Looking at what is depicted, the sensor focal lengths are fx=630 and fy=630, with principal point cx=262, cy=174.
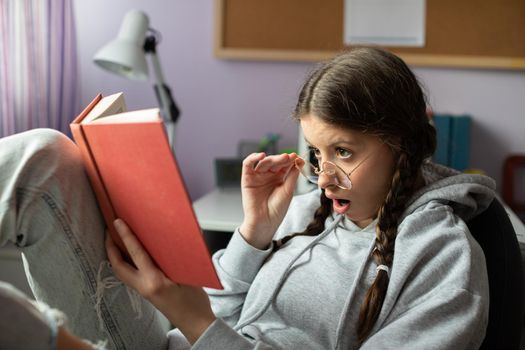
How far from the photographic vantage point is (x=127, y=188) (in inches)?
32.5

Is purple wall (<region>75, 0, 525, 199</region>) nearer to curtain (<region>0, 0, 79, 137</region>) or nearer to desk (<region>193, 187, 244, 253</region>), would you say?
curtain (<region>0, 0, 79, 137</region>)

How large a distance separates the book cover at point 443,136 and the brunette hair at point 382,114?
97 centimetres

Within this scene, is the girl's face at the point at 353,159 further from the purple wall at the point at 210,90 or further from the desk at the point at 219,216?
the purple wall at the point at 210,90

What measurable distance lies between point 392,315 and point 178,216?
38cm

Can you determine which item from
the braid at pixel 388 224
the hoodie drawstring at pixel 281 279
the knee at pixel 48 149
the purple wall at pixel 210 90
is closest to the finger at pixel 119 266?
the knee at pixel 48 149

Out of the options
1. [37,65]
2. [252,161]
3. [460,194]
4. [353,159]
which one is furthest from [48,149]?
[37,65]

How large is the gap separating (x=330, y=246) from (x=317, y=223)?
74mm

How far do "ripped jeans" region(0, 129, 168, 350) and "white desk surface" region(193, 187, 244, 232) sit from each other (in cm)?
66

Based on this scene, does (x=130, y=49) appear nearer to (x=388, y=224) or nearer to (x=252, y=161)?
(x=252, y=161)

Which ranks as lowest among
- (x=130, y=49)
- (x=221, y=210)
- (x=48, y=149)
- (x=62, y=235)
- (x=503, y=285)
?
Answer: (x=221, y=210)

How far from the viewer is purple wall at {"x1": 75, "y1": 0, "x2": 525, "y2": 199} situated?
2123mm

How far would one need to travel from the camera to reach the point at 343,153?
1021mm

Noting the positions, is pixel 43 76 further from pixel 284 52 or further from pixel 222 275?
pixel 222 275

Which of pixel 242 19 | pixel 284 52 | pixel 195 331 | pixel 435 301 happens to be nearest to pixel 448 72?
pixel 284 52
